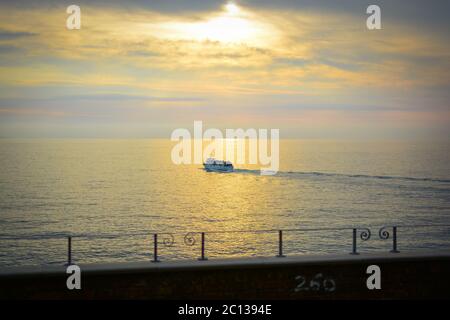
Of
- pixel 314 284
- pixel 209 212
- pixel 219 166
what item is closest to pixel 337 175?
pixel 219 166

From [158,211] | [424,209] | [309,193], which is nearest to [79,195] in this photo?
[158,211]

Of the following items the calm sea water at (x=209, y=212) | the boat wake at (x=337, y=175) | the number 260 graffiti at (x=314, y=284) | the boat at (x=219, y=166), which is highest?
the boat at (x=219, y=166)

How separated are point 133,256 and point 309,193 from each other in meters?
49.4

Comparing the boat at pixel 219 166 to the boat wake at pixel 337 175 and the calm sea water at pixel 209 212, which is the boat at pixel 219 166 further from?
the calm sea water at pixel 209 212

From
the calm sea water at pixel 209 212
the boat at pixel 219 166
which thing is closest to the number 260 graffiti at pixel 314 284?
the calm sea water at pixel 209 212

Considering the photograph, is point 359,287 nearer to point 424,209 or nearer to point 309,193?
point 424,209

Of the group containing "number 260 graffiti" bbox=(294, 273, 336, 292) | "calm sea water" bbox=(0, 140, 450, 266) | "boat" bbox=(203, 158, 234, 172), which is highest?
"boat" bbox=(203, 158, 234, 172)

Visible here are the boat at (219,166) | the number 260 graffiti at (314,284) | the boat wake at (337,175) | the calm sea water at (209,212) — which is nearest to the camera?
the number 260 graffiti at (314,284)

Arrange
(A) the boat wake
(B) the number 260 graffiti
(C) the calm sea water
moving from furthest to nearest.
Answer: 1. (A) the boat wake
2. (C) the calm sea water
3. (B) the number 260 graffiti

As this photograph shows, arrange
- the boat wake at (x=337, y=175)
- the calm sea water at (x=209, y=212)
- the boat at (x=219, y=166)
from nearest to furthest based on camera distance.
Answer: the calm sea water at (x=209, y=212) → the boat wake at (x=337, y=175) → the boat at (x=219, y=166)

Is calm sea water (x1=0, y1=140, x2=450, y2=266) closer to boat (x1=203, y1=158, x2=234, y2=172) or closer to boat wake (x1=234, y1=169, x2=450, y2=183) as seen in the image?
boat wake (x1=234, y1=169, x2=450, y2=183)

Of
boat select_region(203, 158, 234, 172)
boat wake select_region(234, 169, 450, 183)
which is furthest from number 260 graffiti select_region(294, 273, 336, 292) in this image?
boat select_region(203, 158, 234, 172)

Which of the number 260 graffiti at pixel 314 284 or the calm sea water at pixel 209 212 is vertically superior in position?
→ the number 260 graffiti at pixel 314 284

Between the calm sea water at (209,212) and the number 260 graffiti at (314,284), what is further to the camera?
the calm sea water at (209,212)
